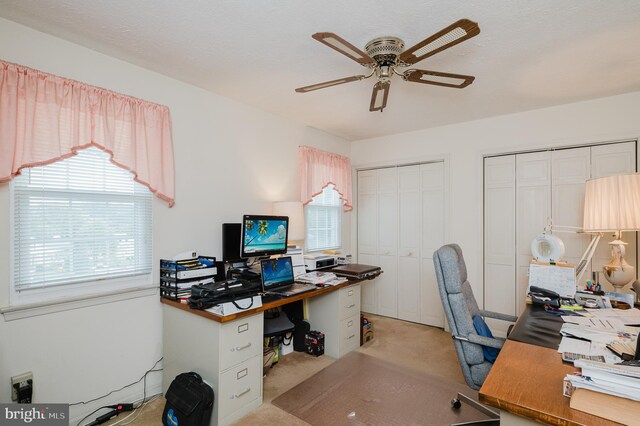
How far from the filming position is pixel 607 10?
5.70ft

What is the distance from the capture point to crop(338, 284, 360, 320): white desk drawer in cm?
309

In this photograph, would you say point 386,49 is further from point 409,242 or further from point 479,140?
point 409,242

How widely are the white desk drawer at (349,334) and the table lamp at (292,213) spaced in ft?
3.29

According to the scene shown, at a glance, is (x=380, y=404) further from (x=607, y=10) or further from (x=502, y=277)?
(x=607, y=10)

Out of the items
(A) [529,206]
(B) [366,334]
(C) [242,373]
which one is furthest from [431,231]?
(C) [242,373]

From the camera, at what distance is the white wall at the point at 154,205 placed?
1.88 metres

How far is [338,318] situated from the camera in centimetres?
305

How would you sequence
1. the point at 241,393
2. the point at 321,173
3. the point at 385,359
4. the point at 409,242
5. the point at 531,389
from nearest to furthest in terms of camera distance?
1. the point at 531,389
2. the point at 241,393
3. the point at 385,359
4. the point at 321,173
5. the point at 409,242

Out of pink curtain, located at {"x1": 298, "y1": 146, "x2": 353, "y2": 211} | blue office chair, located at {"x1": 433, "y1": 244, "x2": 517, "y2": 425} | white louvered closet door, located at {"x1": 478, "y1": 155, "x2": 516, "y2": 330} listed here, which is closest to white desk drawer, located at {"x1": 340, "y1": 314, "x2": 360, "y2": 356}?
blue office chair, located at {"x1": 433, "y1": 244, "x2": 517, "y2": 425}

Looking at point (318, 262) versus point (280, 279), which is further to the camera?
point (318, 262)

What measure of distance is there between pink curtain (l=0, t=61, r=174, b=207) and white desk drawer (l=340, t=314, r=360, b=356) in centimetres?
198

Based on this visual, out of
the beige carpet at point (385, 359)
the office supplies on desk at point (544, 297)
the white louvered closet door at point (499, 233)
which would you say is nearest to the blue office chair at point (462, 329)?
the office supplies on desk at point (544, 297)

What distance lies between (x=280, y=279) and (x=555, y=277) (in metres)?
2.10

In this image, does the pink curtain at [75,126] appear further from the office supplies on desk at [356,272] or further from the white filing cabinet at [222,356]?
the office supplies on desk at [356,272]
